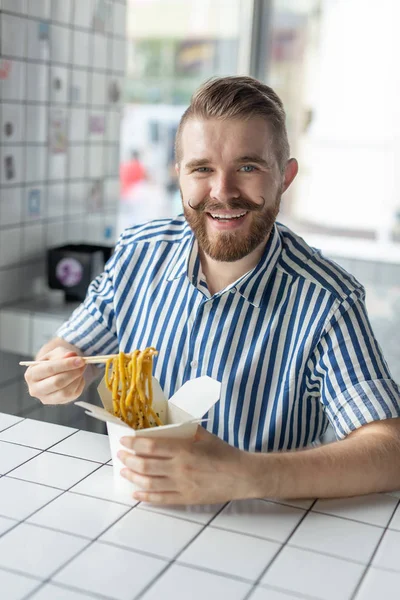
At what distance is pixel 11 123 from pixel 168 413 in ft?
6.53

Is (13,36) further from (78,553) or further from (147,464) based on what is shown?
(78,553)

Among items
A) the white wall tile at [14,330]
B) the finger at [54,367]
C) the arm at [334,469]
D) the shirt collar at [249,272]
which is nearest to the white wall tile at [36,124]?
the white wall tile at [14,330]

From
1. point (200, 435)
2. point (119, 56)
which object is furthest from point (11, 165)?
point (200, 435)

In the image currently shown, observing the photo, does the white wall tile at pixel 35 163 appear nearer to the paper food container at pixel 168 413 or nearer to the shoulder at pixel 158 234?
the shoulder at pixel 158 234

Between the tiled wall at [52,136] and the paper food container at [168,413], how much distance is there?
1.48 meters

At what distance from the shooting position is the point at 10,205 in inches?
117

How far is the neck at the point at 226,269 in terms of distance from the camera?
5.12 feet

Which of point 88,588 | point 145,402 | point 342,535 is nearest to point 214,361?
point 145,402

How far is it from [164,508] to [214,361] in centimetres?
47

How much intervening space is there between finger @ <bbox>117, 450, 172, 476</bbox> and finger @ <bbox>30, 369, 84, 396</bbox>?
0.85 ft

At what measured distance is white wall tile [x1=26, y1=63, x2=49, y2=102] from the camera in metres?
2.98

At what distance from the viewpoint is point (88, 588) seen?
905 millimetres

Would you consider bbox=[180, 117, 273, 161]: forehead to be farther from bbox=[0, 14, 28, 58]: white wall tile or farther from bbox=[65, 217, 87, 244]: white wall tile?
bbox=[65, 217, 87, 244]: white wall tile

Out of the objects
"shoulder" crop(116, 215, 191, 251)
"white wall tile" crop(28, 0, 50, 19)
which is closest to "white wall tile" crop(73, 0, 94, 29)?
"white wall tile" crop(28, 0, 50, 19)
